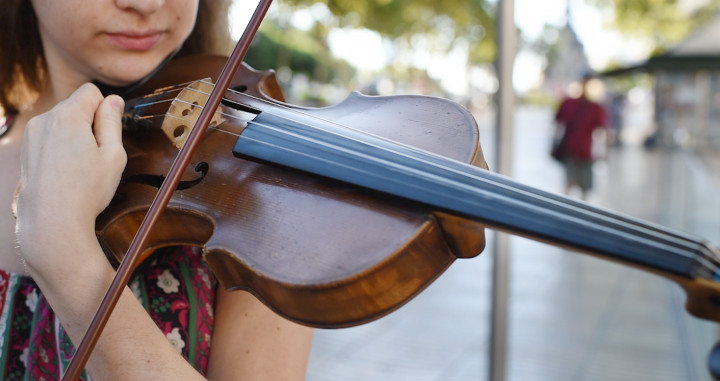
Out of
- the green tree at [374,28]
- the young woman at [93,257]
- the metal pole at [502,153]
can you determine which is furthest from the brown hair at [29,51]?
the green tree at [374,28]

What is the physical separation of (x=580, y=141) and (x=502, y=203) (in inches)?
297

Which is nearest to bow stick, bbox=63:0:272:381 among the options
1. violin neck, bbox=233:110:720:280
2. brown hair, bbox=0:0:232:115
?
violin neck, bbox=233:110:720:280

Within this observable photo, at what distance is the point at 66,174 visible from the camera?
0.93 meters

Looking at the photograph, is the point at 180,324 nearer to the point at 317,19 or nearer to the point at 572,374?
the point at 572,374

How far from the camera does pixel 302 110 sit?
1.15 meters

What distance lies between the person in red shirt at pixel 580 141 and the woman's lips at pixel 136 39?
7.34m

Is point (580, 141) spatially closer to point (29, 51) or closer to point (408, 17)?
point (29, 51)

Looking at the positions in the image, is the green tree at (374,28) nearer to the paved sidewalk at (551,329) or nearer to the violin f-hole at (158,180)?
the paved sidewalk at (551,329)

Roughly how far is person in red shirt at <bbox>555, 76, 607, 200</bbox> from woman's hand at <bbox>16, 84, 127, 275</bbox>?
295 inches

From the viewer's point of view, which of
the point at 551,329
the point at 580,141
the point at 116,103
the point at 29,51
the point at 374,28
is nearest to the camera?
the point at 116,103

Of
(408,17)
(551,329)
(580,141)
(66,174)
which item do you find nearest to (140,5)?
(66,174)

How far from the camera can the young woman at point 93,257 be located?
2.96ft

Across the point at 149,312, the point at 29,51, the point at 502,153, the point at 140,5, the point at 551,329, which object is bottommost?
the point at 551,329

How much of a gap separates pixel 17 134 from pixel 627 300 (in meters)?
5.07
